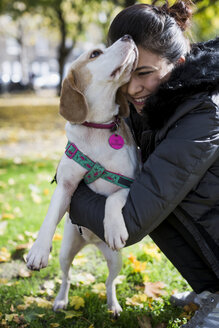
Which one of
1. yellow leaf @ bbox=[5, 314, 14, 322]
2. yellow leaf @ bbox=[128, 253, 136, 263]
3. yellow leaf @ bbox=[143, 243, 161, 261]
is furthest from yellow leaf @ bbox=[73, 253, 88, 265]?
yellow leaf @ bbox=[5, 314, 14, 322]

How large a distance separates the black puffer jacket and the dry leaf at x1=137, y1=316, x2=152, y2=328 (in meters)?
0.69

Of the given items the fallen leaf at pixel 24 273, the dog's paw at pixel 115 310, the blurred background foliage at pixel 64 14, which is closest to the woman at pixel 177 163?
the dog's paw at pixel 115 310

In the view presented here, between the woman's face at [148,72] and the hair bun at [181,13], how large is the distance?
0.35 metres

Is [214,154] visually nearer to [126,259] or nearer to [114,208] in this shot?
[114,208]

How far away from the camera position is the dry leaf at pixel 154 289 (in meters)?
3.08

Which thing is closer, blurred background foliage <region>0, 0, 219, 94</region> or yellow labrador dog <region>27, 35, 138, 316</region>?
yellow labrador dog <region>27, 35, 138, 316</region>

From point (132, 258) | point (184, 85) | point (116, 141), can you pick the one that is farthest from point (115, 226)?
point (132, 258)

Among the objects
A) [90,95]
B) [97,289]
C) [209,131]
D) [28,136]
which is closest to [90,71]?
[90,95]

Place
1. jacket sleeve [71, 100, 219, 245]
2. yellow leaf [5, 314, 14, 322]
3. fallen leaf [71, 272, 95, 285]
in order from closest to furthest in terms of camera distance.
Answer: jacket sleeve [71, 100, 219, 245]
yellow leaf [5, 314, 14, 322]
fallen leaf [71, 272, 95, 285]

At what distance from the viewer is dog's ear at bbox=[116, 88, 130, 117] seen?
8.91ft

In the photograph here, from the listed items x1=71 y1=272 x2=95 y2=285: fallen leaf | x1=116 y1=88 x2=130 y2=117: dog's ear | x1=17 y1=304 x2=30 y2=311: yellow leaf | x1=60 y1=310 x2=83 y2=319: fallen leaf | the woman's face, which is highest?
the woman's face

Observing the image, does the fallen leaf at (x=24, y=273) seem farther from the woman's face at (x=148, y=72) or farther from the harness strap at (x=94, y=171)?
the woman's face at (x=148, y=72)

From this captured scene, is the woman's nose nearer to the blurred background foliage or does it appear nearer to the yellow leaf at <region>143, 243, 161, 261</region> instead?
the yellow leaf at <region>143, 243, 161, 261</region>

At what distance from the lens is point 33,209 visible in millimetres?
4922
